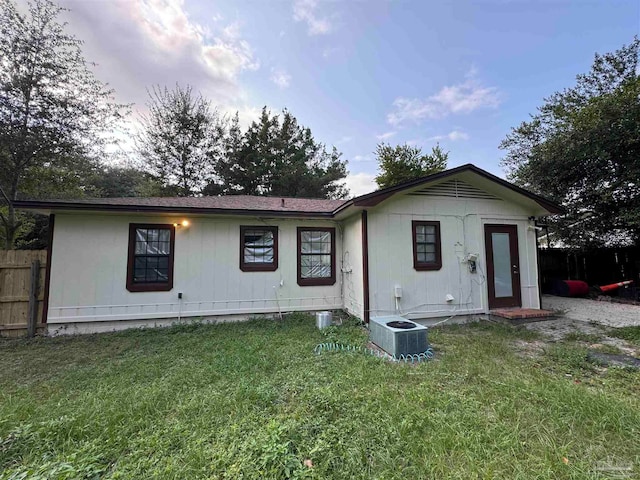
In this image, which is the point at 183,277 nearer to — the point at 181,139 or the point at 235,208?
the point at 235,208

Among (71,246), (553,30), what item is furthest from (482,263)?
(71,246)

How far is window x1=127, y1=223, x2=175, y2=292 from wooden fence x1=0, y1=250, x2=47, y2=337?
5.25 feet

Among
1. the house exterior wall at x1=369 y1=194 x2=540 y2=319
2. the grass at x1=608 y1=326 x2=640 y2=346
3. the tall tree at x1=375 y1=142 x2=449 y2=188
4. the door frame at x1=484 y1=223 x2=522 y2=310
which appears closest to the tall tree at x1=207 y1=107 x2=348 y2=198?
the tall tree at x1=375 y1=142 x2=449 y2=188

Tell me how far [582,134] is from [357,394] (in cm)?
1070

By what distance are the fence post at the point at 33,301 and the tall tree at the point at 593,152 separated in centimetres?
1449

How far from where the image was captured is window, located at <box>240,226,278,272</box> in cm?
623

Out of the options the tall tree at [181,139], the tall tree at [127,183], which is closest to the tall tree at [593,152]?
the tall tree at [181,139]

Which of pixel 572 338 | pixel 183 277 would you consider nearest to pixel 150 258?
pixel 183 277

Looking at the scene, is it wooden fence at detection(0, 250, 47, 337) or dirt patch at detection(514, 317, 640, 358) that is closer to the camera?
dirt patch at detection(514, 317, 640, 358)

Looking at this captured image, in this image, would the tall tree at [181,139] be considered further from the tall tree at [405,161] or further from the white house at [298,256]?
the tall tree at [405,161]

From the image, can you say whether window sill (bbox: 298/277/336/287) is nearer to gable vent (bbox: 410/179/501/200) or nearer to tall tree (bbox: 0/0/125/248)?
gable vent (bbox: 410/179/501/200)

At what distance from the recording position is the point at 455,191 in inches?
243

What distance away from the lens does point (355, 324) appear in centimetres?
555

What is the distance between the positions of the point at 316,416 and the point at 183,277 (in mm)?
4722
